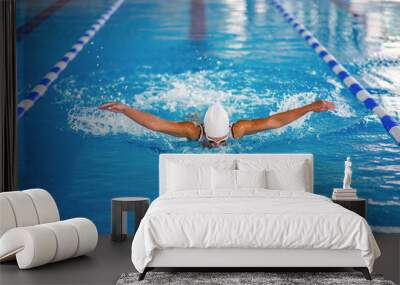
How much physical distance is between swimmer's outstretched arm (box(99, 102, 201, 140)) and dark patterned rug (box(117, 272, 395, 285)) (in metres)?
2.63

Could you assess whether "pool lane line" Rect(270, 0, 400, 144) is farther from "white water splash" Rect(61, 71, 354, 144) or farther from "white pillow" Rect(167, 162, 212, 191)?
"white pillow" Rect(167, 162, 212, 191)

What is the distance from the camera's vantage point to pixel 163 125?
8.06m

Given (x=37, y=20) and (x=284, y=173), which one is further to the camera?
(x=37, y=20)

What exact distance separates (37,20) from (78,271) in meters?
3.53

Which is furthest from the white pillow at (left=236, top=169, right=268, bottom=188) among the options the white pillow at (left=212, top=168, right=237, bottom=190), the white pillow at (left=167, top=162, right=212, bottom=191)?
the white pillow at (left=167, top=162, right=212, bottom=191)

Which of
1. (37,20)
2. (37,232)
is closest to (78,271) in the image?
(37,232)

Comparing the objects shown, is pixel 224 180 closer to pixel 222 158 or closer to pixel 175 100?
pixel 222 158

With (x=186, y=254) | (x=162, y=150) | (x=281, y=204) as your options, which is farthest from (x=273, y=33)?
(x=186, y=254)

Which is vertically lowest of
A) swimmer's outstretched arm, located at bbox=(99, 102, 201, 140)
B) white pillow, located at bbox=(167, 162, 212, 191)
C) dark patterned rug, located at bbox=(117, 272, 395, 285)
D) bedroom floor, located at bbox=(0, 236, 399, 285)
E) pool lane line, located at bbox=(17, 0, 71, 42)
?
bedroom floor, located at bbox=(0, 236, 399, 285)

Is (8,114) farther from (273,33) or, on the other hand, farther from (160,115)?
(273,33)

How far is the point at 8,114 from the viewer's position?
25.4 feet

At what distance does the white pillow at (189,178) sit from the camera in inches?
292

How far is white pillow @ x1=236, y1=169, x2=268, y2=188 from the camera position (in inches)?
287

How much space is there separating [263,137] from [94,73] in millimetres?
2041
